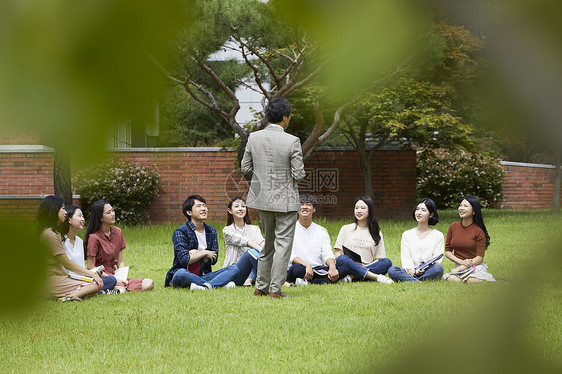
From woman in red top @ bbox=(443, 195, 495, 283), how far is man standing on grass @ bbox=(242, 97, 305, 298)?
1.47m

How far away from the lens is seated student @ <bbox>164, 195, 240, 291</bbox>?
4164 mm

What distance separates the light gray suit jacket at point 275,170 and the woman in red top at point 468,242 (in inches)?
58.0

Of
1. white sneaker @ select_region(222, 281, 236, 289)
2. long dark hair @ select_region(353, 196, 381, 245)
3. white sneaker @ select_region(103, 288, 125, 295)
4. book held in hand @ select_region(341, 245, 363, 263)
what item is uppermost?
long dark hair @ select_region(353, 196, 381, 245)

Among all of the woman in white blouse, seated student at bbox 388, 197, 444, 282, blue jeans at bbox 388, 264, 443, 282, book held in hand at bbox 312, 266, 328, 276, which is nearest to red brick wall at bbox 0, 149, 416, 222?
the woman in white blouse

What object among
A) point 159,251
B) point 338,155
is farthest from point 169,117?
point 338,155

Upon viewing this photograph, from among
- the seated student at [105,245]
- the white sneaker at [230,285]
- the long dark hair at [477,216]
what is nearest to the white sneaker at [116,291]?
the seated student at [105,245]

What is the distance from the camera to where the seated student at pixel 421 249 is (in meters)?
4.45

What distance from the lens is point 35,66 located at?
0.86 feet

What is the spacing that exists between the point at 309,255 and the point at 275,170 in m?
1.18

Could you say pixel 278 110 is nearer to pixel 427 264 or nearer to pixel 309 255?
pixel 309 255

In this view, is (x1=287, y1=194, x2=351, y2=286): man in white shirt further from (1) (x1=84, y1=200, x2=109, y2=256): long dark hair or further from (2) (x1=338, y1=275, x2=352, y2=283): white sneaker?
(1) (x1=84, y1=200, x2=109, y2=256): long dark hair

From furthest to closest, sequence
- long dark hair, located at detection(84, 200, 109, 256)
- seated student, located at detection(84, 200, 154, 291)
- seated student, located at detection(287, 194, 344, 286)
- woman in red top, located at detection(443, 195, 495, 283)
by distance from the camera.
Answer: seated student, located at detection(287, 194, 344, 286), woman in red top, located at detection(443, 195, 495, 283), seated student, located at detection(84, 200, 154, 291), long dark hair, located at detection(84, 200, 109, 256)

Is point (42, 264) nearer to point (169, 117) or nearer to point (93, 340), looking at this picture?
point (169, 117)

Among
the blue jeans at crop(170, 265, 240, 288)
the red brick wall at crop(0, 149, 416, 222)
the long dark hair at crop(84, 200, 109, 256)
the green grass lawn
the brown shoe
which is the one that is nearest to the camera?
the green grass lawn
